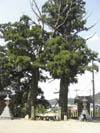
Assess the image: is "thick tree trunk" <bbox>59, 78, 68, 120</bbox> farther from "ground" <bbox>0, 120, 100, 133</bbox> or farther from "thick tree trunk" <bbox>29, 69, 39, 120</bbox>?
"ground" <bbox>0, 120, 100, 133</bbox>

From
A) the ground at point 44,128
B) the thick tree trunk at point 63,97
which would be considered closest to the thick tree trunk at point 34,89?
the thick tree trunk at point 63,97

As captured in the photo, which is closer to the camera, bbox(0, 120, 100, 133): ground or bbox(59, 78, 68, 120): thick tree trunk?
bbox(0, 120, 100, 133): ground

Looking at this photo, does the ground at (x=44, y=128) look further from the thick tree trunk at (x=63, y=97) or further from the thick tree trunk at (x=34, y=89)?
the thick tree trunk at (x=34, y=89)

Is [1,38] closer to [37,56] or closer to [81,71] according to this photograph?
[37,56]

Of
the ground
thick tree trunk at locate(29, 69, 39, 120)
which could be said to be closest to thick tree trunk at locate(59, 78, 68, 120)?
thick tree trunk at locate(29, 69, 39, 120)

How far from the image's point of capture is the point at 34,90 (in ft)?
71.4

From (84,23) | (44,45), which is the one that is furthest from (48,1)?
(44,45)

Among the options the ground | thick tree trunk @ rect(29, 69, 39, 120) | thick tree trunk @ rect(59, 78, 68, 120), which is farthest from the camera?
thick tree trunk @ rect(29, 69, 39, 120)

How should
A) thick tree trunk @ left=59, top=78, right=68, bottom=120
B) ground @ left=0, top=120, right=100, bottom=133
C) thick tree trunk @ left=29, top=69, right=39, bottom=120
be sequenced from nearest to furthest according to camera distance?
ground @ left=0, top=120, right=100, bottom=133, thick tree trunk @ left=59, top=78, right=68, bottom=120, thick tree trunk @ left=29, top=69, right=39, bottom=120

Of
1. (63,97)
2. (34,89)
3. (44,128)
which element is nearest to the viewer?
(44,128)

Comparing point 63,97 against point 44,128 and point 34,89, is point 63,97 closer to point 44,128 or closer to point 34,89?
point 34,89

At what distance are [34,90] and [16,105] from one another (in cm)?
513

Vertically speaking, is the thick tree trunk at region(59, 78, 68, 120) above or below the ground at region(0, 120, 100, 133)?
above

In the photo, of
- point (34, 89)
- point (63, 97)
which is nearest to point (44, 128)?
point (63, 97)
